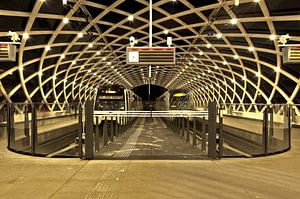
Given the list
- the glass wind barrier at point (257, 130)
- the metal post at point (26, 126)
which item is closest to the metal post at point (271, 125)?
the glass wind barrier at point (257, 130)

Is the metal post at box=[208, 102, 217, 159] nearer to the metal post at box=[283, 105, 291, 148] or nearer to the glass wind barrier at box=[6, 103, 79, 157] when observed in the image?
the metal post at box=[283, 105, 291, 148]

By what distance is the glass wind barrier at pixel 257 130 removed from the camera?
388 inches

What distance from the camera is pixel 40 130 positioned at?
1129cm

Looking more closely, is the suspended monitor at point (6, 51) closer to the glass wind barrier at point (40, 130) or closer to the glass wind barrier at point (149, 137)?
the glass wind barrier at point (40, 130)

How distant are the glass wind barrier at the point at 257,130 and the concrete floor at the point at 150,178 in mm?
1628

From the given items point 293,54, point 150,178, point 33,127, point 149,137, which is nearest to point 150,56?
point 150,178

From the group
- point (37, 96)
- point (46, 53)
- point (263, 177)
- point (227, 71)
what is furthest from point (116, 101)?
point (227, 71)

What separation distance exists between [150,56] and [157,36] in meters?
19.3

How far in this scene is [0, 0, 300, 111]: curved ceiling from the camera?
64.0 ft

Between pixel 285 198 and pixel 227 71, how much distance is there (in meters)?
35.9

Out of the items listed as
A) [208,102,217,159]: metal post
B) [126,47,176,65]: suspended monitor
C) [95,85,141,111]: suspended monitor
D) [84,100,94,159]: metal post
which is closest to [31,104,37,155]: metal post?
[84,100,94,159]: metal post

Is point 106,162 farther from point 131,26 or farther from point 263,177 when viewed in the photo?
point 131,26

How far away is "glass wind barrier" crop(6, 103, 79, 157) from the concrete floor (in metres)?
1.77

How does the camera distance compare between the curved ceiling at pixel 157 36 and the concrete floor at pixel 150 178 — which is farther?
the curved ceiling at pixel 157 36
